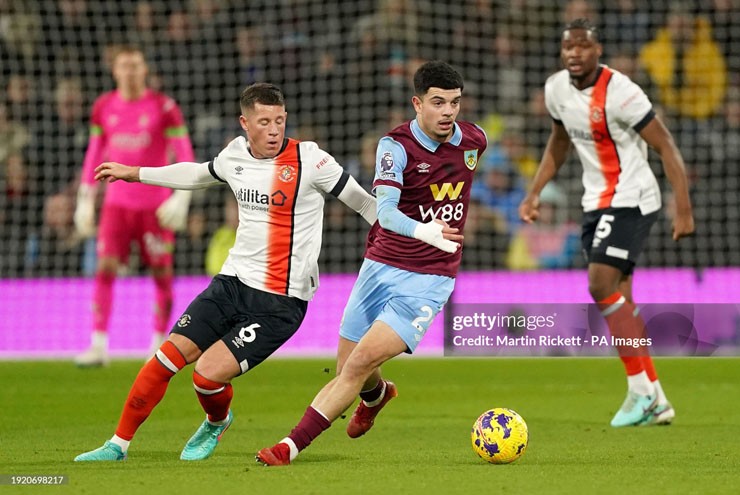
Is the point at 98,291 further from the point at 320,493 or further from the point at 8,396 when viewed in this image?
the point at 320,493

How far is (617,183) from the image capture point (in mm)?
8164

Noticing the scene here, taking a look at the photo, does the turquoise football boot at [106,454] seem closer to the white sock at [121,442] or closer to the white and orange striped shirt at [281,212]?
the white sock at [121,442]

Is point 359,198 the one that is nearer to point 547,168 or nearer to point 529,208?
point 529,208

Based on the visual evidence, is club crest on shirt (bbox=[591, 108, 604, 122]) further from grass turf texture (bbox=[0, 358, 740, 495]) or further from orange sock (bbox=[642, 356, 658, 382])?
grass turf texture (bbox=[0, 358, 740, 495])

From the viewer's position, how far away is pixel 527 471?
18.4 ft

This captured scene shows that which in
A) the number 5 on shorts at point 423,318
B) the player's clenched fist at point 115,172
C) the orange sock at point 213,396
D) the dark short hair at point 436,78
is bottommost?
the orange sock at point 213,396

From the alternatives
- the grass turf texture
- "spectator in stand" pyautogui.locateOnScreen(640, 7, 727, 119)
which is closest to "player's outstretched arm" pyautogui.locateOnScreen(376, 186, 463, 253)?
the grass turf texture

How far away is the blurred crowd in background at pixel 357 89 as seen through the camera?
14328 mm

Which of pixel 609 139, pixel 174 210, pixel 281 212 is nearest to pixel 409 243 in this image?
pixel 281 212

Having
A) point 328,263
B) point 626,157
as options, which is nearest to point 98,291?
point 328,263

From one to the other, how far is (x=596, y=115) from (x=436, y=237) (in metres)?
2.80

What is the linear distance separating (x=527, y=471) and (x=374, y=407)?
131cm

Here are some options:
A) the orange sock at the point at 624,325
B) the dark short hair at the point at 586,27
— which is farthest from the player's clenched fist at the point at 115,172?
the orange sock at the point at 624,325

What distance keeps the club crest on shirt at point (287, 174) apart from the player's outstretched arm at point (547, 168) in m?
2.39
